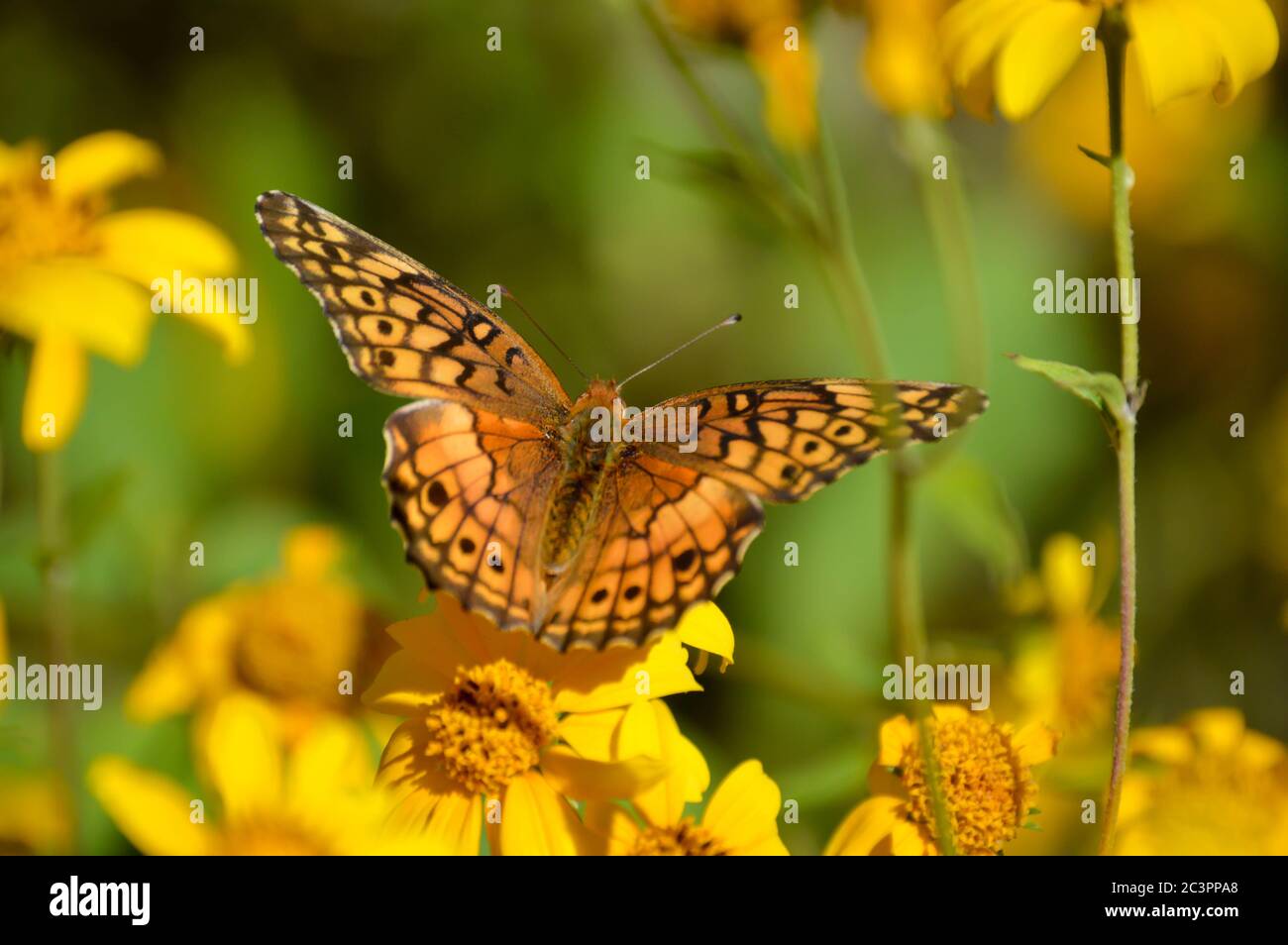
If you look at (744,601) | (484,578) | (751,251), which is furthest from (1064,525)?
(484,578)

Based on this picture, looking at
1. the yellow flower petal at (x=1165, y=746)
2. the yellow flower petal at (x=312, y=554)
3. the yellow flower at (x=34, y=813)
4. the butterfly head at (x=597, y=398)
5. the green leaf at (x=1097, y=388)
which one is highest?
the butterfly head at (x=597, y=398)

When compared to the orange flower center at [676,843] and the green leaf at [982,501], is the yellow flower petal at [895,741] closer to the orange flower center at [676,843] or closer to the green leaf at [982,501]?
the orange flower center at [676,843]

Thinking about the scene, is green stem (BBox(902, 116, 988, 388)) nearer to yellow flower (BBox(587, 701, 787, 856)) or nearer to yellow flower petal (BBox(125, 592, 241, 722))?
yellow flower (BBox(587, 701, 787, 856))

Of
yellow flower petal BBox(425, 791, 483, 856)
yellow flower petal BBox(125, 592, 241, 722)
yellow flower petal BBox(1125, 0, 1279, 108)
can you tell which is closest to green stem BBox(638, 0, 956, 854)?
yellow flower petal BBox(1125, 0, 1279, 108)

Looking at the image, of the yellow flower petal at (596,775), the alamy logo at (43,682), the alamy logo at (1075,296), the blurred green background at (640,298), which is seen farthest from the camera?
the alamy logo at (1075,296)

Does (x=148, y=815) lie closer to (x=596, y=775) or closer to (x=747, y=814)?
(x=596, y=775)
